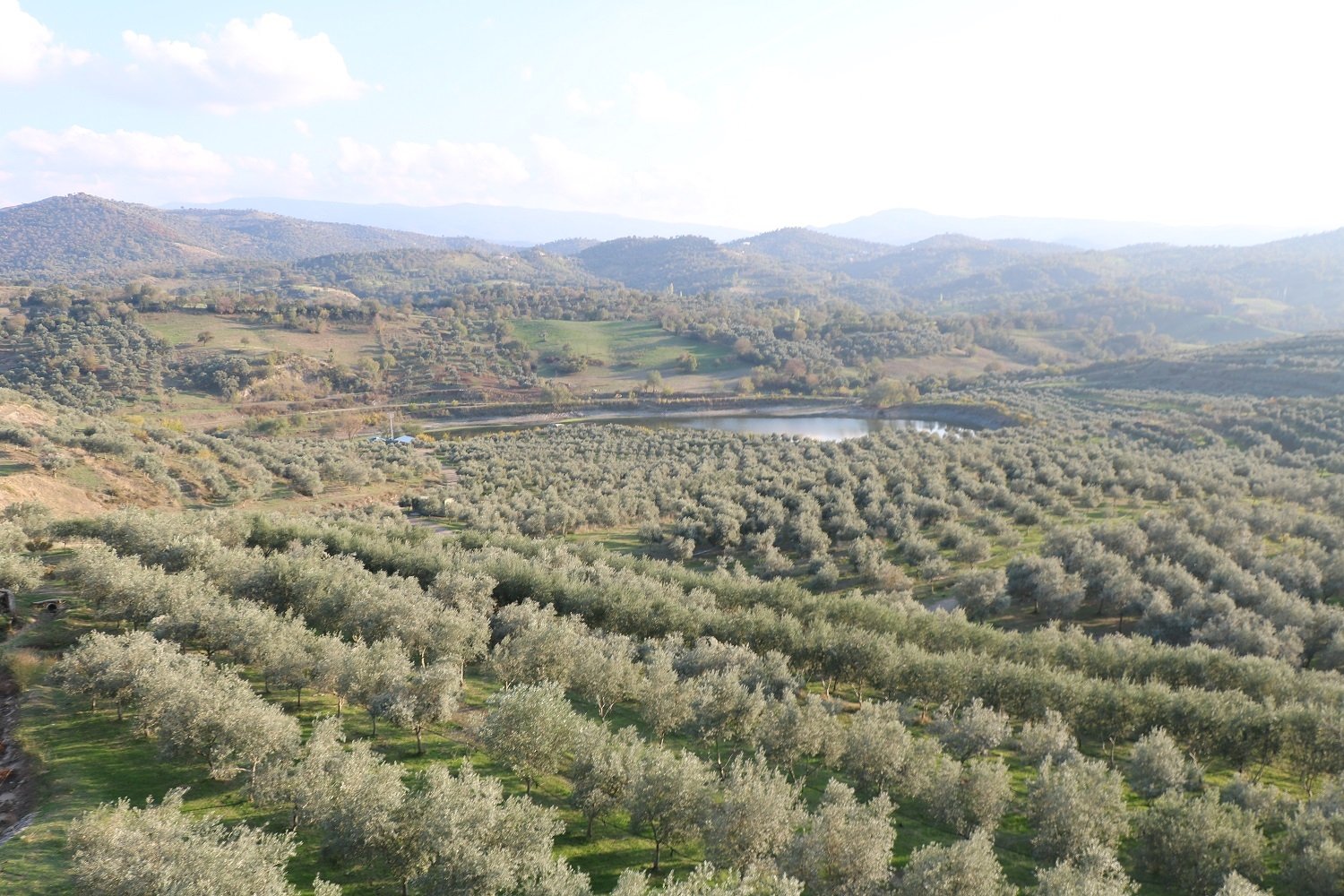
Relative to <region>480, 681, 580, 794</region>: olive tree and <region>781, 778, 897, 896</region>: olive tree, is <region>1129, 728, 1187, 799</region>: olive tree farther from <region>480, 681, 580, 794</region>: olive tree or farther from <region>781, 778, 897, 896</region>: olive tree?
<region>480, 681, 580, 794</region>: olive tree

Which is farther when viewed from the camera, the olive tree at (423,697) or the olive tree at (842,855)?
the olive tree at (423,697)

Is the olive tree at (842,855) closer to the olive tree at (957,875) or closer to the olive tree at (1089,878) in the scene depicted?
the olive tree at (957,875)

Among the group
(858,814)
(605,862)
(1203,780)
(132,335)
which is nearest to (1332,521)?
(1203,780)

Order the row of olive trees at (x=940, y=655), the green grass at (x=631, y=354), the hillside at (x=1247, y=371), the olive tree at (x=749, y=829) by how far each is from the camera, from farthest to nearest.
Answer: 1. the green grass at (x=631, y=354)
2. the hillside at (x=1247, y=371)
3. the row of olive trees at (x=940, y=655)
4. the olive tree at (x=749, y=829)

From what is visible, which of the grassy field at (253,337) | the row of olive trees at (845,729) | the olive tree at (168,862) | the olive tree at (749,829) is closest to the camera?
the olive tree at (168,862)

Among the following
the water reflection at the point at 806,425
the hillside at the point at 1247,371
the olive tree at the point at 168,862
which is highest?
the hillside at the point at 1247,371

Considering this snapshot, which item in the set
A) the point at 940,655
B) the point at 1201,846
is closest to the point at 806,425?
the point at 940,655

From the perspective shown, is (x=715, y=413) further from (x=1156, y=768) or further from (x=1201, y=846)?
(x=1201, y=846)

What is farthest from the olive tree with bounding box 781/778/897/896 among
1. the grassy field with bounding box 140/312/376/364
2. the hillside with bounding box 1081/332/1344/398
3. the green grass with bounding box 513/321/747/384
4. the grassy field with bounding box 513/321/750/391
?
the grassy field with bounding box 140/312/376/364

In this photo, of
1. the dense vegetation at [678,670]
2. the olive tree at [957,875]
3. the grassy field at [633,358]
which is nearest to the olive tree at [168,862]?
the dense vegetation at [678,670]
